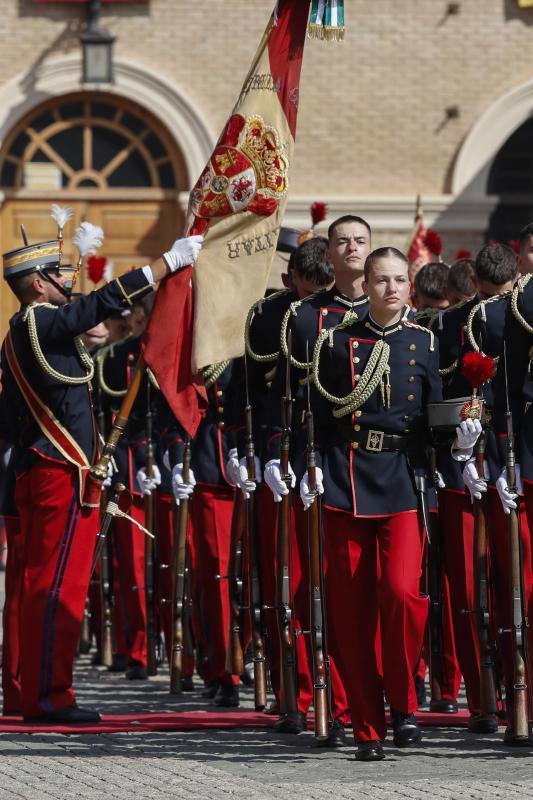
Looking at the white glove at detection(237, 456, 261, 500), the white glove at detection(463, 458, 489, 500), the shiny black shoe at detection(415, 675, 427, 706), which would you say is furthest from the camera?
the shiny black shoe at detection(415, 675, 427, 706)

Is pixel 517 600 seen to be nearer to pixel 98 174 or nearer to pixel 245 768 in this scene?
pixel 245 768

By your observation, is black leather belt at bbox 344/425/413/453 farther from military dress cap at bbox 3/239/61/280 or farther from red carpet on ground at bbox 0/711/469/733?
military dress cap at bbox 3/239/61/280

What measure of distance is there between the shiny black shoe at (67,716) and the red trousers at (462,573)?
1.48 m

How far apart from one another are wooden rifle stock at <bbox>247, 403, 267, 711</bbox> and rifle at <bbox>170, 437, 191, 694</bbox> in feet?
2.47

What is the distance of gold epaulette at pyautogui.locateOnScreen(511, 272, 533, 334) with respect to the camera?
6636 millimetres

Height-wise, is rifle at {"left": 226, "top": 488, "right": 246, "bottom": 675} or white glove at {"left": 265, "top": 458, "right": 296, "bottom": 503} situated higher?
white glove at {"left": 265, "top": 458, "right": 296, "bottom": 503}

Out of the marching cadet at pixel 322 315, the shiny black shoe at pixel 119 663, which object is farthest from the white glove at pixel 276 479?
the shiny black shoe at pixel 119 663

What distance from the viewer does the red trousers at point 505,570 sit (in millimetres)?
6625

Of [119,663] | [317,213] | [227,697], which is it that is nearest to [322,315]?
[227,697]

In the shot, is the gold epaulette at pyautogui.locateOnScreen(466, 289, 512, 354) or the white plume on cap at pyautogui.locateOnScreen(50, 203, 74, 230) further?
the white plume on cap at pyautogui.locateOnScreen(50, 203, 74, 230)

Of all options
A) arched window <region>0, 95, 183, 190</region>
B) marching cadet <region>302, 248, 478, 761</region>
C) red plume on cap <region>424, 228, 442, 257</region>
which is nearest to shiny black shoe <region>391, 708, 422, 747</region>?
marching cadet <region>302, 248, 478, 761</region>

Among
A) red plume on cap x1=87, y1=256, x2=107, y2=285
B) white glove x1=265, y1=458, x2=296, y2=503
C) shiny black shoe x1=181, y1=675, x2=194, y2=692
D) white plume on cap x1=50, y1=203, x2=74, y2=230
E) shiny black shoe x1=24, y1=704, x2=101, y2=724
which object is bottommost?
shiny black shoe x1=24, y1=704, x2=101, y2=724

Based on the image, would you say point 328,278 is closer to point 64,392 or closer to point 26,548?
point 64,392

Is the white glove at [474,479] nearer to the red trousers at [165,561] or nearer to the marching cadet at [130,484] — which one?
the red trousers at [165,561]
